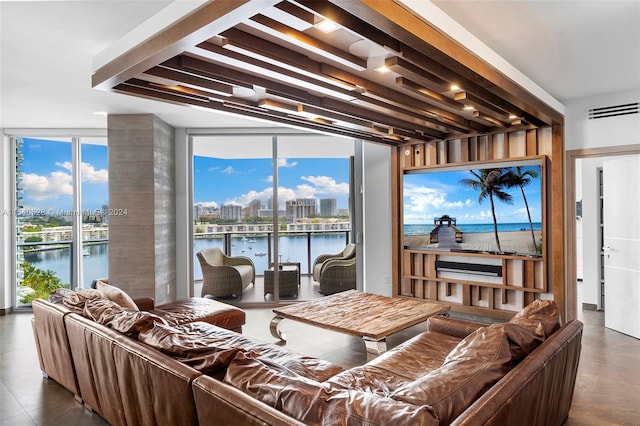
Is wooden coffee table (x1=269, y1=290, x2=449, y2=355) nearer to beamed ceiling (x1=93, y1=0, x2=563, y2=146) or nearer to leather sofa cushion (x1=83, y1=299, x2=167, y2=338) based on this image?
leather sofa cushion (x1=83, y1=299, x2=167, y2=338)

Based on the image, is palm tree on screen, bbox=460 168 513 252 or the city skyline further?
the city skyline

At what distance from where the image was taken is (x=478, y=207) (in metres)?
5.16

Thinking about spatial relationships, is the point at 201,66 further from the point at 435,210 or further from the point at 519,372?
the point at 435,210

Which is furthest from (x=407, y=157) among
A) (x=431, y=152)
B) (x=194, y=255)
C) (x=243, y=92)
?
(x=194, y=255)

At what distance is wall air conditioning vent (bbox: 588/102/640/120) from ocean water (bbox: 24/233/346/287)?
3.91m

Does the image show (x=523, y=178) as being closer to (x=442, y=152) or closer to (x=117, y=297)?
(x=442, y=152)

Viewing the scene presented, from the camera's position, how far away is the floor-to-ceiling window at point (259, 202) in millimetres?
6156

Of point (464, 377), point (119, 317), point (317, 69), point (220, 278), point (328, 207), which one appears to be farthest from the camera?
point (328, 207)

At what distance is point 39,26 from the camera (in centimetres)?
281

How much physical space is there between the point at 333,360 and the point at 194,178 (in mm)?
3644

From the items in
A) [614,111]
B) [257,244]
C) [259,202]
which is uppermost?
[614,111]

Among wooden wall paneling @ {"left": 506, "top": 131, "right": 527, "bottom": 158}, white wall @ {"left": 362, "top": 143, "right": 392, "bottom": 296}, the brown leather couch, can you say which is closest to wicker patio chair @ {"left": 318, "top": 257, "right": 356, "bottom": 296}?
white wall @ {"left": 362, "top": 143, "right": 392, "bottom": 296}

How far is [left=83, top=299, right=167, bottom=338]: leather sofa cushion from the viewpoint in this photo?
A: 2340 millimetres

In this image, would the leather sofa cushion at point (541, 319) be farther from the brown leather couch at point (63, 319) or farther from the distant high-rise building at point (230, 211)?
the distant high-rise building at point (230, 211)
